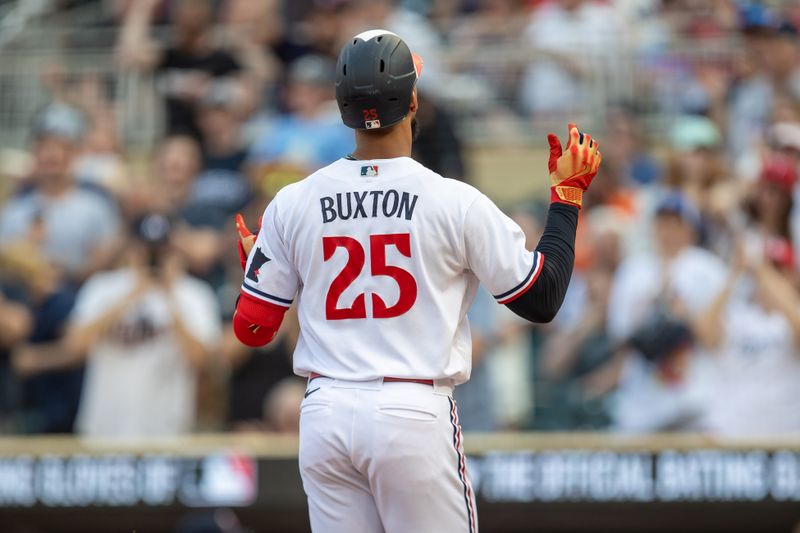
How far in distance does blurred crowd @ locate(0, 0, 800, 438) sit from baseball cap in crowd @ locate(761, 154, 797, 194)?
0.5 inches

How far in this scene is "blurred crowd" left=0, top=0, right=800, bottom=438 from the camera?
297 inches

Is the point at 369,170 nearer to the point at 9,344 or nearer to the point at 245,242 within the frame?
the point at 245,242

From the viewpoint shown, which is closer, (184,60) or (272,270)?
(272,270)

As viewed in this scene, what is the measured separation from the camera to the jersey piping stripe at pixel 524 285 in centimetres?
356

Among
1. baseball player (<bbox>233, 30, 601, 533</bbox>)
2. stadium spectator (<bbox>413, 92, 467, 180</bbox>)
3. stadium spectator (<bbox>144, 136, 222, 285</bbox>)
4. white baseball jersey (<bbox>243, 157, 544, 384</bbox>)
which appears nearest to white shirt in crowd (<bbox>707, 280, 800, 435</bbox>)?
stadium spectator (<bbox>413, 92, 467, 180</bbox>)

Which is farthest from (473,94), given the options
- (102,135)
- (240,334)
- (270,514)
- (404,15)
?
(240,334)

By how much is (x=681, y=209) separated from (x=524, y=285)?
177 inches

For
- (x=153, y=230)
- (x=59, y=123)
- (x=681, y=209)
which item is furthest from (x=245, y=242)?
(x=59, y=123)

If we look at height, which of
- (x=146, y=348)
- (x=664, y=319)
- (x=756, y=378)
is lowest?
(x=756, y=378)

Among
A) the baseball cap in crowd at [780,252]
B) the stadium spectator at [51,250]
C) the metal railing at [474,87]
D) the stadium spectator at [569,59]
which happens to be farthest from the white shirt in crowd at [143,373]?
the stadium spectator at [569,59]

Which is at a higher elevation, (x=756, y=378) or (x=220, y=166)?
(x=220, y=166)

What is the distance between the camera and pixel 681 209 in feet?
25.7

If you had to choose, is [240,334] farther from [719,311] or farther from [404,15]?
[404,15]

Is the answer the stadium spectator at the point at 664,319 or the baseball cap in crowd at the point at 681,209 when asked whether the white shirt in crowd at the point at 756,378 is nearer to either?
the stadium spectator at the point at 664,319
